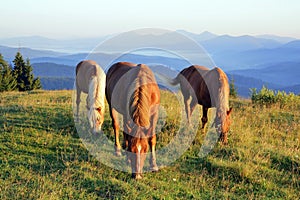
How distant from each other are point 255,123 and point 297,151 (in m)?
2.67

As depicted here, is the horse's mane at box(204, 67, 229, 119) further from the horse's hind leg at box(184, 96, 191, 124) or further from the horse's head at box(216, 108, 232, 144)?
the horse's hind leg at box(184, 96, 191, 124)

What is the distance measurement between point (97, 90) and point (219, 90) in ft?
11.1

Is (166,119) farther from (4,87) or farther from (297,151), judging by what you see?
(4,87)

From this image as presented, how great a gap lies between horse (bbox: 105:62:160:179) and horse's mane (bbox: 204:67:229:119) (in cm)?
203

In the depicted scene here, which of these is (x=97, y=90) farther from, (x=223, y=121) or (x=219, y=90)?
(x=223, y=121)

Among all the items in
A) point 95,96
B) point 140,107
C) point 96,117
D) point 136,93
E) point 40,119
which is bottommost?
point 40,119

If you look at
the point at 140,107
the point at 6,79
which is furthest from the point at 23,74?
the point at 140,107

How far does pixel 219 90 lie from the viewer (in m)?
8.35

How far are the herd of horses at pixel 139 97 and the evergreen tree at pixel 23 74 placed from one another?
34.2 m

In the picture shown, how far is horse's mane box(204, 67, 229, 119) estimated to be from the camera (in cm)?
805

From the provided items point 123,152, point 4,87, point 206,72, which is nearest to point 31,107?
point 123,152

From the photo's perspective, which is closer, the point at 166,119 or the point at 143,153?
the point at 143,153

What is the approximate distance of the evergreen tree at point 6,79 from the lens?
124 ft

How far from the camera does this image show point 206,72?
9859 millimetres
